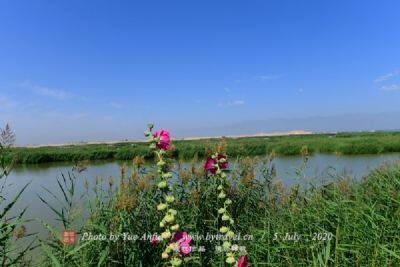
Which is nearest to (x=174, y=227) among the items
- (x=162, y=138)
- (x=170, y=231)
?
(x=170, y=231)

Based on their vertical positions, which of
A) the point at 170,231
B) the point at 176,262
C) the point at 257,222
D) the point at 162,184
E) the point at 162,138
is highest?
the point at 162,138

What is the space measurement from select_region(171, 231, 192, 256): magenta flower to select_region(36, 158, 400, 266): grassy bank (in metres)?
0.47

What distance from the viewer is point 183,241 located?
2.23 metres

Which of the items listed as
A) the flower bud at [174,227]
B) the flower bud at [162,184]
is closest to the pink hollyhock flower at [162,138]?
the flower bud at [162,184]

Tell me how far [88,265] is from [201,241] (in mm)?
1189

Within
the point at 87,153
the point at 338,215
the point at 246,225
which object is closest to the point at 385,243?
the point at 338,215

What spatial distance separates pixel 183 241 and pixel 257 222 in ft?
7.28

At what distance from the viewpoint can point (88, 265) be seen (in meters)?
3.17

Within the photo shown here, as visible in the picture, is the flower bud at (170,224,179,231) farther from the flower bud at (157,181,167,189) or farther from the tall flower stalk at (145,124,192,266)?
the flower bud at (157,181,167,189)

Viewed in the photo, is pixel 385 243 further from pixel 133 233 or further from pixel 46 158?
pixel 46 158

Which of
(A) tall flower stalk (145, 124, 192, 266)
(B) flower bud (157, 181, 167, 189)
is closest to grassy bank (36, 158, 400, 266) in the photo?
(A) tall flower stalk (145, 124, 192, 266)

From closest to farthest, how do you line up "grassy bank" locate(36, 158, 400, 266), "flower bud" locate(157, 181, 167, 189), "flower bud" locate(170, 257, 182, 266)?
"flower bud" locate(170, 257, 182, 266) → "flower bud" locate(157, 181, 167, 189) → "grassy bank" locate(36, 158, 400, 266)

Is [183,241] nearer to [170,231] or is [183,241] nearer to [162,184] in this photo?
[170,231]

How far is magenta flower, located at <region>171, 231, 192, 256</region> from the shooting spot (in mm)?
2215
